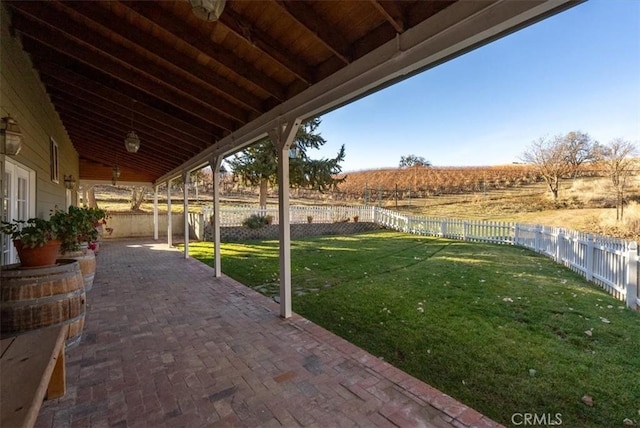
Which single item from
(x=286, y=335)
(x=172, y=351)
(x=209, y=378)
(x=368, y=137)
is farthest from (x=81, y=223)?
(x=368, y=137)

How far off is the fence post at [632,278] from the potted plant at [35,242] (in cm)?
669

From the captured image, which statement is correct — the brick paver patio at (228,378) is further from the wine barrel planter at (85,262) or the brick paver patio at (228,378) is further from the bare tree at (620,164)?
the bare tree at (620,164)

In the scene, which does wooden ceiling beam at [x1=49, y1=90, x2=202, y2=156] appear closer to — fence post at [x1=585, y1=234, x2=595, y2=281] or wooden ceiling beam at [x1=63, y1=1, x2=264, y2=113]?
wooden ceiling beam at [x1=63, y1=1, x2=264, y2=113]

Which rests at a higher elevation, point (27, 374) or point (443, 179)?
point (443, 179)

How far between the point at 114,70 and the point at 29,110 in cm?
127

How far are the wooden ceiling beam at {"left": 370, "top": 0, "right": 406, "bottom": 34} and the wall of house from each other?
11.0 feet

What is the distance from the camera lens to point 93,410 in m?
2.07

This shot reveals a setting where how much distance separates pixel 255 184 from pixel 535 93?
14946 mm

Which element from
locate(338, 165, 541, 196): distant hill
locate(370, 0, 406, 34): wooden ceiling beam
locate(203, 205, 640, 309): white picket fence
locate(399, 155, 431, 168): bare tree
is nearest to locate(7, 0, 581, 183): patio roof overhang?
locate(370, 0, 406, 34): wooden ceiling beam

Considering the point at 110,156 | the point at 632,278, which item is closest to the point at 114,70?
the point at 632,278

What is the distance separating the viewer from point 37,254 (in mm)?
2678

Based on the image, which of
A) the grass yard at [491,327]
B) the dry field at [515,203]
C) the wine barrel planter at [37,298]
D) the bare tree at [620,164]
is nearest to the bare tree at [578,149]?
the dry field at [515,203]

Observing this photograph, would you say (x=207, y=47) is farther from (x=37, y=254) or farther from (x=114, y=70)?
(x=37, y=254)

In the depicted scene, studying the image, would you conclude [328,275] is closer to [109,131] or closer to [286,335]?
[286,335]
